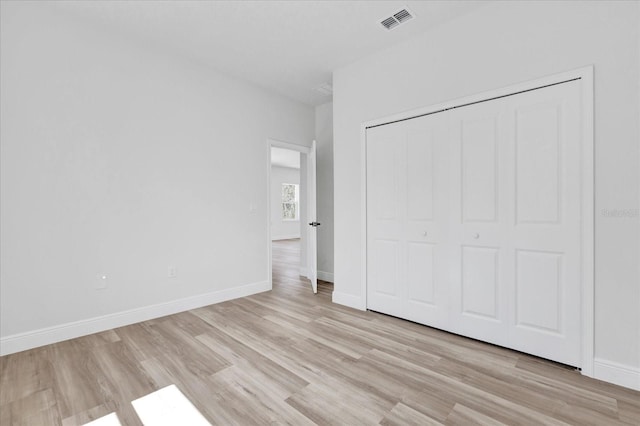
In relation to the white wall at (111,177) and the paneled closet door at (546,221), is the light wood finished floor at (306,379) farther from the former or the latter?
the white wall at (111,177)

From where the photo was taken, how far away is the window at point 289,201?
11784mm

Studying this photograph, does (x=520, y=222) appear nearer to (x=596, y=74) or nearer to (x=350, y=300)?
(x=596, y=74)

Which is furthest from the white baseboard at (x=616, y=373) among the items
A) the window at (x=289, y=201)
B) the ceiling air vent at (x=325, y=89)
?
the window at (x=289, y=201)

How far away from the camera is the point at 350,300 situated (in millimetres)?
3518

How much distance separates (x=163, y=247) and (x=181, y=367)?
5.02ft

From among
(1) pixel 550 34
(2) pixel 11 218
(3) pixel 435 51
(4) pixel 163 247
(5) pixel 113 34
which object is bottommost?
(4) pixel 163 247

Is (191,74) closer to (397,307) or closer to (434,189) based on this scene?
(434,189)

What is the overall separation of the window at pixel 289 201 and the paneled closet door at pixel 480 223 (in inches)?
369

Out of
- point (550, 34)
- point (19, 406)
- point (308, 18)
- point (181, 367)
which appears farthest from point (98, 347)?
point (550, 34)

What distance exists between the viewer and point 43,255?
2500mm

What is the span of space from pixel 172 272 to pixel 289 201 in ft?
29.1

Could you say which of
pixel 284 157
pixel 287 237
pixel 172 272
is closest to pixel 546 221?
pixel 172 272

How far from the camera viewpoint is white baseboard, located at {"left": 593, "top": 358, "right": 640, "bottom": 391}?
186 centimetres

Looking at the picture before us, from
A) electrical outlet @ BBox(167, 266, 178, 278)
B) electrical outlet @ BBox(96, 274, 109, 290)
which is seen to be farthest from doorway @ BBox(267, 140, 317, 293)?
electrical outlet @ BBox(96, 274, 109, 290)
